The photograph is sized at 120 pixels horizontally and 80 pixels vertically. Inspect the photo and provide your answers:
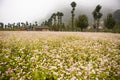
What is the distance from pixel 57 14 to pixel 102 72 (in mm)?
111748

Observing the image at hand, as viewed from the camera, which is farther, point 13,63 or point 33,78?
point 13,63

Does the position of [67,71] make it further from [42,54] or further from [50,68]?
[42,54]

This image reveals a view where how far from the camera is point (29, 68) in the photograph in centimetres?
622

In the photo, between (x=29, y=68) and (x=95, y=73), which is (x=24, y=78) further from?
(x=95, y=73)

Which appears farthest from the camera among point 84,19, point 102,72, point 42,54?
point 84,19

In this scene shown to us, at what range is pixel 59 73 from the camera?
18.5 feet

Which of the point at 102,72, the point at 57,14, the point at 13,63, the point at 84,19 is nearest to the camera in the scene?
the point at 102,72

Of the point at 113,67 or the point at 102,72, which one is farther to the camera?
the point at 113,67

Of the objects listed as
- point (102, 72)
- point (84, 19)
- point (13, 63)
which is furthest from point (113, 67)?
point (84, 19)

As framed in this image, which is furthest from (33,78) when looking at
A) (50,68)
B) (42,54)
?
(42,54)

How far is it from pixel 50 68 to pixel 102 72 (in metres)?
1.68

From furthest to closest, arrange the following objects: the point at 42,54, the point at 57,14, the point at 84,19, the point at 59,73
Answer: the point at 57,14
the point at 84,19
the point at 42,54
the point at 59,73

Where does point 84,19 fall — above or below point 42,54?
above

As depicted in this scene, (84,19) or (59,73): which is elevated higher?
(84,19)
